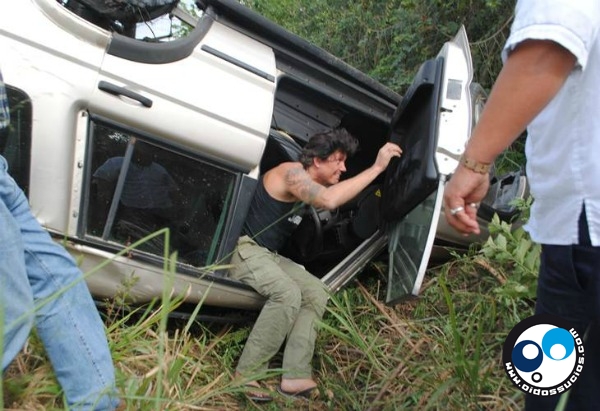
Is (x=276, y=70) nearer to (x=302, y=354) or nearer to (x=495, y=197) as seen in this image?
(x=302, y=354)

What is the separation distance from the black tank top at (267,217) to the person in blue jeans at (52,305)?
4.63 ft

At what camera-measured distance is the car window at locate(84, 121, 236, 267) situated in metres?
2.39

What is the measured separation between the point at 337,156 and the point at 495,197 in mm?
1102

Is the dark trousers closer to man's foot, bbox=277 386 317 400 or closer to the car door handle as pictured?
man's foot, bbox=277 386 317 400

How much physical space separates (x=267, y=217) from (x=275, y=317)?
1.98 feet

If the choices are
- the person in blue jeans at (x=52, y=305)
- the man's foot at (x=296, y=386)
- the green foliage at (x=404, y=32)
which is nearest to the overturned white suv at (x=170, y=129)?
the person in blue jeans at (x=52, y=305)

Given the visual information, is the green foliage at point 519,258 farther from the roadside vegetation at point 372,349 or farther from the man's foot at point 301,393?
the man's foot at point 301,393

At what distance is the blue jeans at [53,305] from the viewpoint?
5.60 ft

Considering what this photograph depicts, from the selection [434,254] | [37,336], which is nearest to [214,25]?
[37,336]

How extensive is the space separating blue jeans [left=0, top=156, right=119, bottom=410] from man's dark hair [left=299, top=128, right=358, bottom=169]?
168cm

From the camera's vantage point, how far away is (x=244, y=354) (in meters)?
2.89

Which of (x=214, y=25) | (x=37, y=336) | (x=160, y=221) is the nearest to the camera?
(x=37, y=336)

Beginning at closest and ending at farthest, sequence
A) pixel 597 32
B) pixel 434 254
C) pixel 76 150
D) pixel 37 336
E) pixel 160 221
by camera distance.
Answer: pixel 597 32 < pixel 37 336 < pixel 76 150 < pixel 160 221 < pixel 434 254
